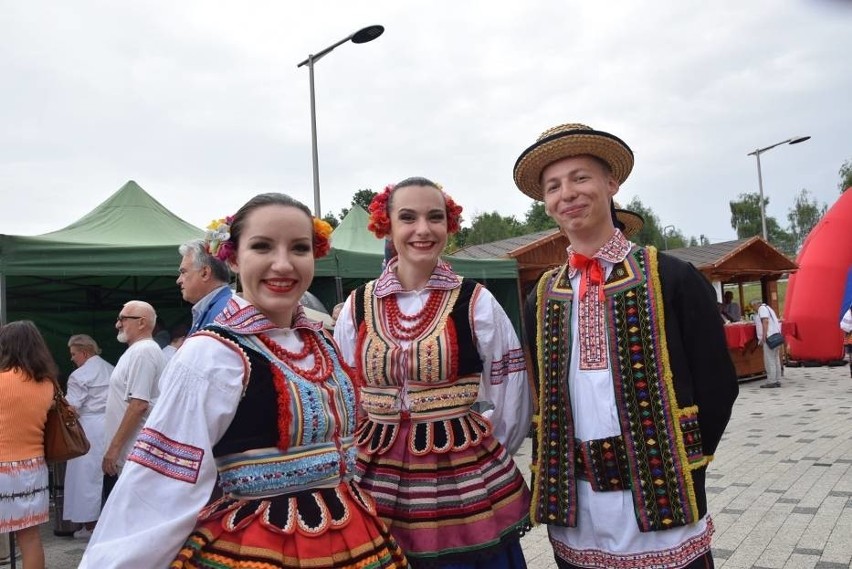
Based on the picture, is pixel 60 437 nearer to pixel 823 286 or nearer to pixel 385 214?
pixel 385 214

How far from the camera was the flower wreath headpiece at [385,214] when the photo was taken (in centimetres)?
242

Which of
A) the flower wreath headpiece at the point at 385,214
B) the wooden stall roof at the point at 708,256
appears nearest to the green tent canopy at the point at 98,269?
the flower wreath headpiece at the point at 385,214

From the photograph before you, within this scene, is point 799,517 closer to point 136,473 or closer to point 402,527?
point 402,527

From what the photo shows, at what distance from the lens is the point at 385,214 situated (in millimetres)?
2416

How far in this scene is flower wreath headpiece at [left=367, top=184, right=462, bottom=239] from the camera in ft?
7.95

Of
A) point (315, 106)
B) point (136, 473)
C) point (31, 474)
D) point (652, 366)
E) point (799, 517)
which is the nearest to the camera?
point (136, 473)

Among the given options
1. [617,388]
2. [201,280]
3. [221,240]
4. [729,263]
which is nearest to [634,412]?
[617,388]

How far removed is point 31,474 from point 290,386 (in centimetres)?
305

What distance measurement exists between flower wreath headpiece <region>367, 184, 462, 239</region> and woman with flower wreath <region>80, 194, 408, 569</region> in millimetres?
686

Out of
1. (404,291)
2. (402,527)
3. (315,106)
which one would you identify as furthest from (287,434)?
(315,106)

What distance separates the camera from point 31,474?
3.79 metres

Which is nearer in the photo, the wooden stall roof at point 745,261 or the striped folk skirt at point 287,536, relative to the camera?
the striped folk skirt at point 287,536

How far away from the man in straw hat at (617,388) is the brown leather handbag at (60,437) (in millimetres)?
3124

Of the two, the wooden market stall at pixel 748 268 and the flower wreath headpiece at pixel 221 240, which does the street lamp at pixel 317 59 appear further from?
the wooden market stall at pixel 748 268
